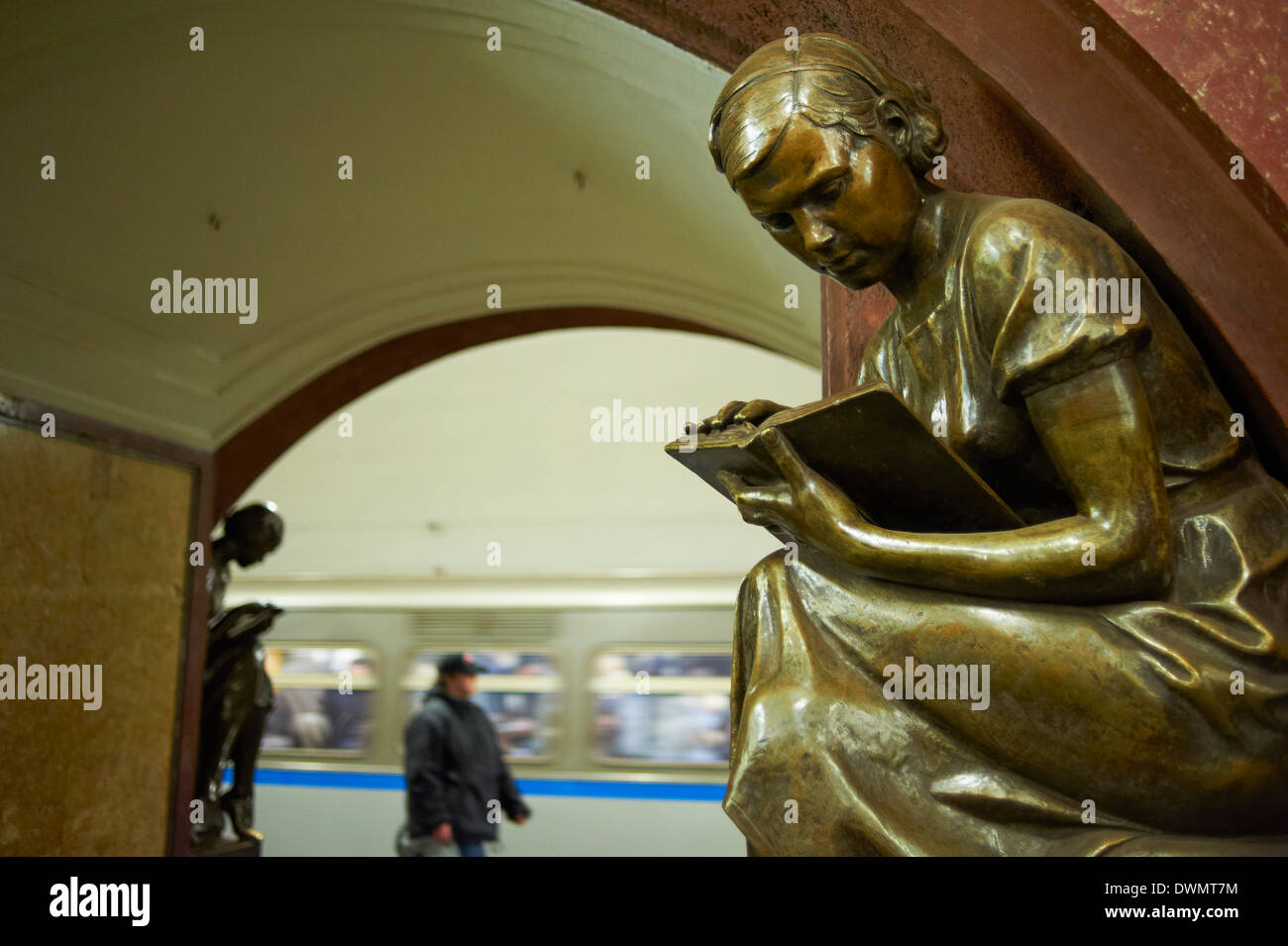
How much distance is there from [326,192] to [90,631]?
6.76 ft

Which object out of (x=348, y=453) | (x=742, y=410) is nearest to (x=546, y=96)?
(x=742, y=410)

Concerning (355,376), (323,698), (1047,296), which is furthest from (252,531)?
(1047,296)

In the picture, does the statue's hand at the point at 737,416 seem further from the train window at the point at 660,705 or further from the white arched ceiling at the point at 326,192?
the train window at the point at 660,705

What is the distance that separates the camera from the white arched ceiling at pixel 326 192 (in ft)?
12.1

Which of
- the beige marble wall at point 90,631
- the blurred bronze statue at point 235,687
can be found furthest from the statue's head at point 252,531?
Answer: the beige marble wall at point 90,631

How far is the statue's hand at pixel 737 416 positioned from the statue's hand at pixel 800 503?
9 centimetres

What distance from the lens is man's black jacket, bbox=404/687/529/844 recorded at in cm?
571

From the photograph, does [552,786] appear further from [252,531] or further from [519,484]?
[252,531]

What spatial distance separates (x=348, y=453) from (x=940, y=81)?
7.83 m

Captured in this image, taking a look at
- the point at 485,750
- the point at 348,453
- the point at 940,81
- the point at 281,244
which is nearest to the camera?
the point at 940,81

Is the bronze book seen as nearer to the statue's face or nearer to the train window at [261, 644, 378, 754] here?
the statue's face

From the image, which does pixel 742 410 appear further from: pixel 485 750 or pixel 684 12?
pixel 485 750

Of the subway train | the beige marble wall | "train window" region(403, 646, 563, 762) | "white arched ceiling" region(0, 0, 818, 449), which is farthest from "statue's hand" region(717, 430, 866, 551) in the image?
"train window" region(403, 646, 563, 762)

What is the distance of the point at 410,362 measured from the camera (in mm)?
6082
